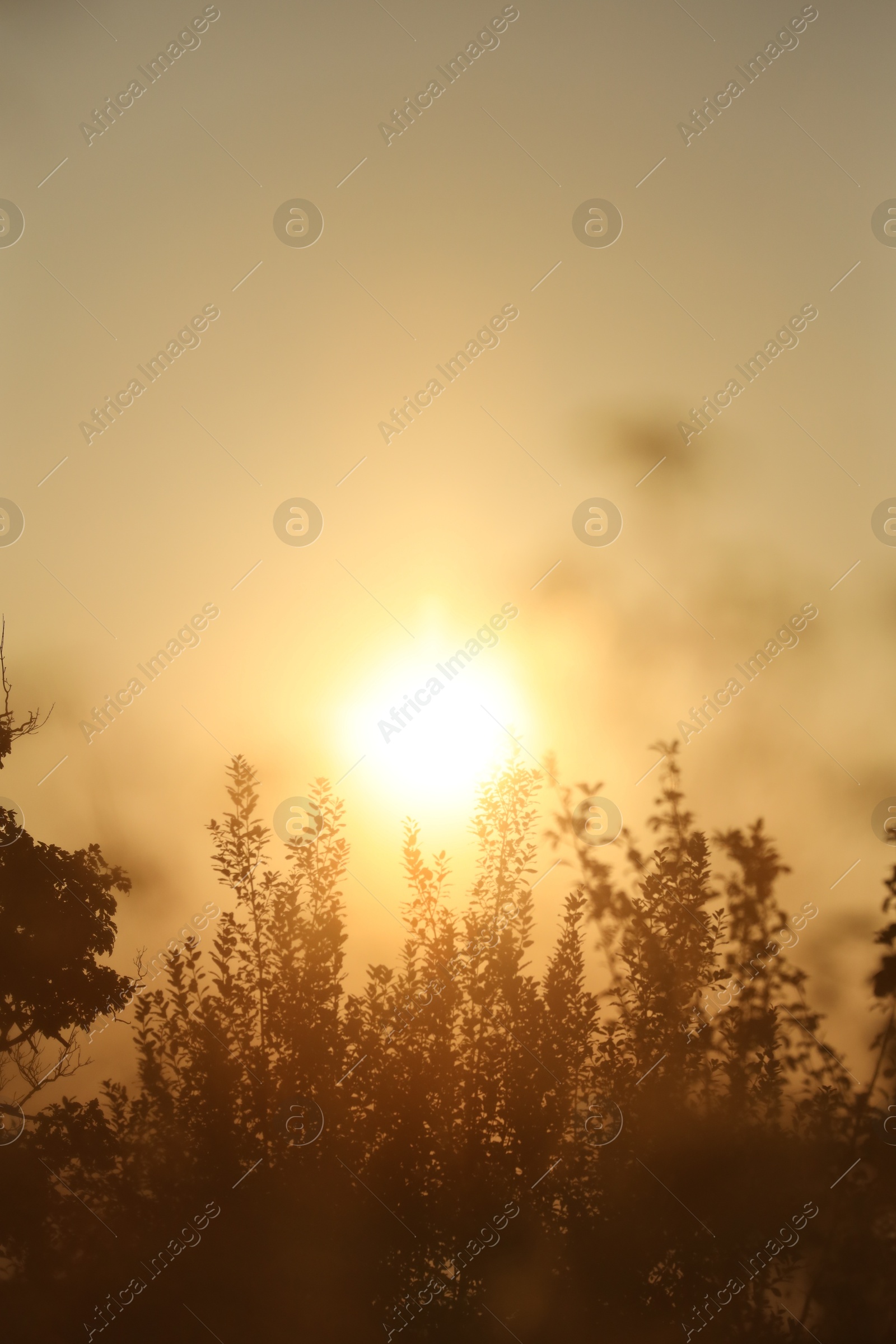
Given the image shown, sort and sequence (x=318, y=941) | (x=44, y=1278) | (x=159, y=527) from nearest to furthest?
(x=44, y=1278), (x=318, y=941), (x=159, y=527)

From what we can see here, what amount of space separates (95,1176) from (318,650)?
1.79 m

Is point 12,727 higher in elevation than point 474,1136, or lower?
higher

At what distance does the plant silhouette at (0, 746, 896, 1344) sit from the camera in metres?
2.19

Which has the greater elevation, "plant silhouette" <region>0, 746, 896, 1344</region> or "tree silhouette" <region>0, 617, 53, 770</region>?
"tree silhouette" <region>0, 617, 53, 770</region>

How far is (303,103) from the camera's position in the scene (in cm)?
300

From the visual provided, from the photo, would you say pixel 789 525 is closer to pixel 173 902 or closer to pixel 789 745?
pixel 789 745

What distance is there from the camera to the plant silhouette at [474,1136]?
219cm

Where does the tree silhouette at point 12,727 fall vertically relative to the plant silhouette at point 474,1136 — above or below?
above

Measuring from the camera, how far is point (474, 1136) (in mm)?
2289

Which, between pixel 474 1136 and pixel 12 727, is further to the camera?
pixel 12 727

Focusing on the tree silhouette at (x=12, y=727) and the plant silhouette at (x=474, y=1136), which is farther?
the tree silhouette at (x=12, y=727)

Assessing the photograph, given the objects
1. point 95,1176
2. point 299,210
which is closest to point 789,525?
point 299,210

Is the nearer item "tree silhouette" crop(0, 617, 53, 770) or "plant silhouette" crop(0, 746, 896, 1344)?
"plant silhouette" crop(0, 746, 896, 1344)

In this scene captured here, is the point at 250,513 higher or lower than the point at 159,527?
lower
